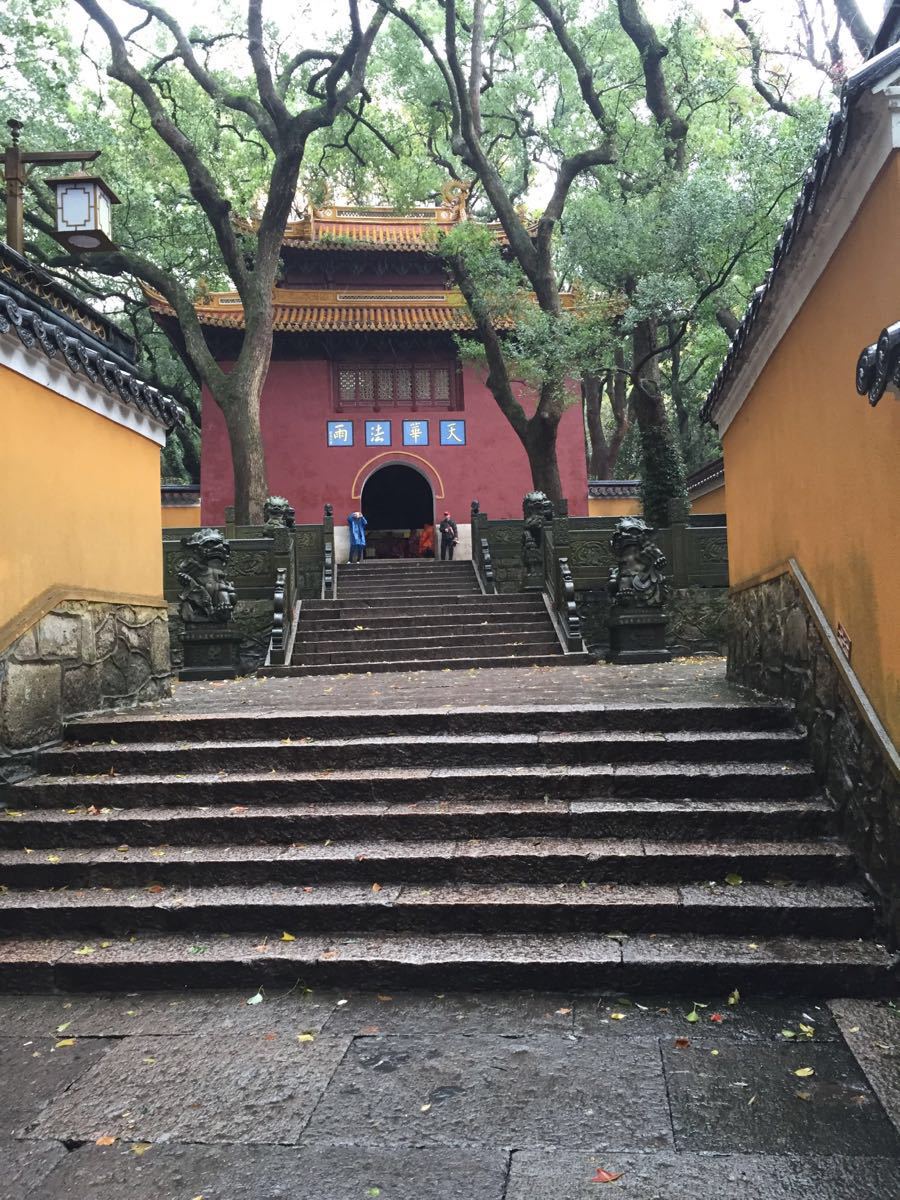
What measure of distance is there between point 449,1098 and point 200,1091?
799 millimetres

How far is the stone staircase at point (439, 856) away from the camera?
3477mm

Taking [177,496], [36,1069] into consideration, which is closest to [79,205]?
[36,1069]

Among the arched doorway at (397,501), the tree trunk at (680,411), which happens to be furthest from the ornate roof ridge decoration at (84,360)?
the arched doorway at (397,501)

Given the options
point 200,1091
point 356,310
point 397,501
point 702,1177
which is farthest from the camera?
point 397,501

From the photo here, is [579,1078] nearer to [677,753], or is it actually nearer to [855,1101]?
[855,1101]

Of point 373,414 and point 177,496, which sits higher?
point 373,414

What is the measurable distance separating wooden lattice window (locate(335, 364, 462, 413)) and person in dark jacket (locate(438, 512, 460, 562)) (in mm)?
3411

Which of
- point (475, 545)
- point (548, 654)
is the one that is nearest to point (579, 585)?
point (548, 654)

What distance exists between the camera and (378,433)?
837 inches

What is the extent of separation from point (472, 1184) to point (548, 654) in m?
8.56

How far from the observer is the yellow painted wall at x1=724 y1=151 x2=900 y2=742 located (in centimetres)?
334

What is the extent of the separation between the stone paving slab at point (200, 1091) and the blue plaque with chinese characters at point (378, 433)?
1897cm

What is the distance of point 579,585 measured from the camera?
1270 cm

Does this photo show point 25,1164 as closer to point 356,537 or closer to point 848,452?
point 848,452
